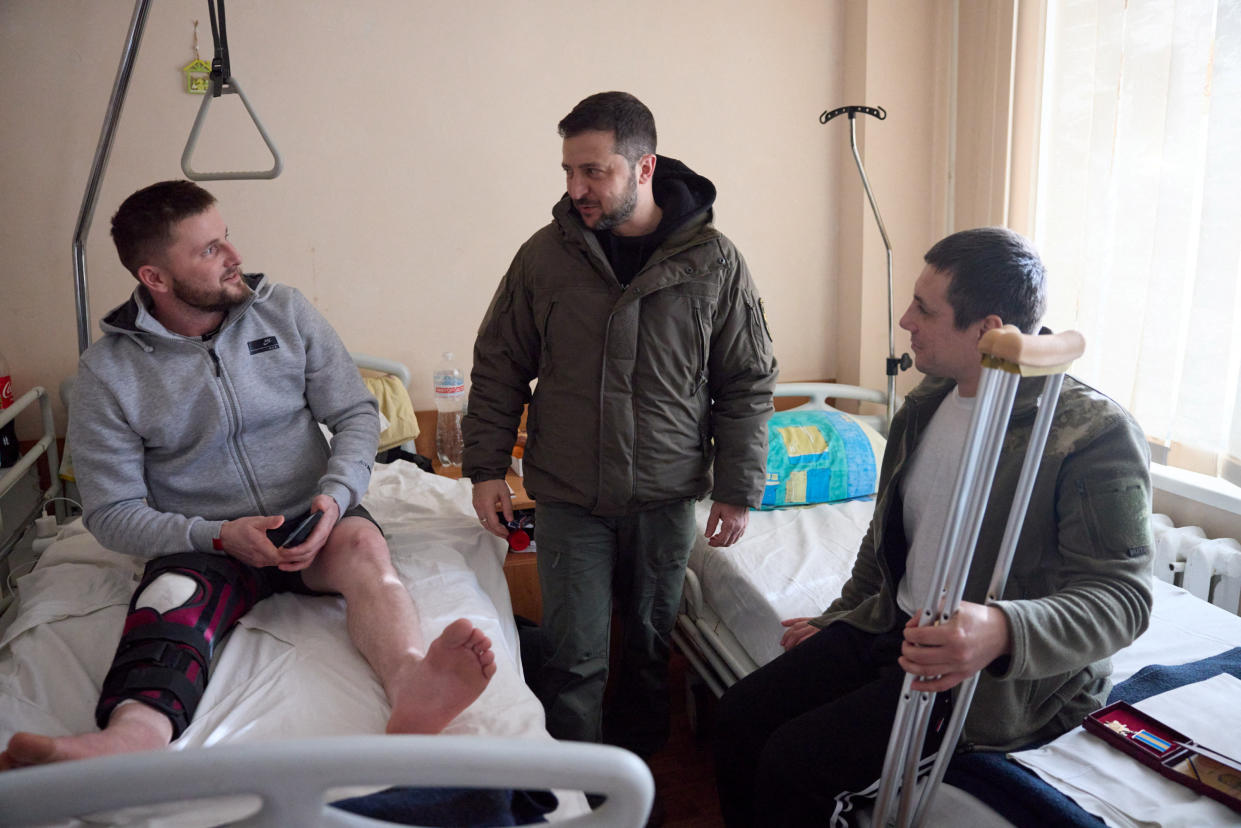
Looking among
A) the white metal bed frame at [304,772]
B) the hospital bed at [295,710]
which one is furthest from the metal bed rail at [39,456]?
the white metal bed frame at [304,772]

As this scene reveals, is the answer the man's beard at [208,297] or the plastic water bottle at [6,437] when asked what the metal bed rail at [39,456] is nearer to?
the plastic water bottle at [6,437]

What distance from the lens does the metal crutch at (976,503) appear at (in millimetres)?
837

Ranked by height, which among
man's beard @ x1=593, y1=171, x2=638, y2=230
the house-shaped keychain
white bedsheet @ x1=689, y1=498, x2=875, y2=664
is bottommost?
white bedsheet @ x1=689, y1=498, x2=875, y2=664

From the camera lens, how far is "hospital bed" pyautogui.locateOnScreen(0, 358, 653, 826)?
0.78 meters

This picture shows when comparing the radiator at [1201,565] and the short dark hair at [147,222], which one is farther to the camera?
the radiator at [1201,565]

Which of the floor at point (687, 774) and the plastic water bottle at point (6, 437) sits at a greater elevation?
the plastic water bottle at point (6, 437)

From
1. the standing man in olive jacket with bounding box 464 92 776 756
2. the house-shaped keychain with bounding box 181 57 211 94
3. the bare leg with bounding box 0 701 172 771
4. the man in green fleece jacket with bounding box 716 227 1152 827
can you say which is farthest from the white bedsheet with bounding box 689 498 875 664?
the house-shaped keychain with bounding box 181 57 211 94

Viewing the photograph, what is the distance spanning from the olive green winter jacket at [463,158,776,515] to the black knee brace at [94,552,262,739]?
21.0 inches

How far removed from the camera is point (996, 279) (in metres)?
1.27

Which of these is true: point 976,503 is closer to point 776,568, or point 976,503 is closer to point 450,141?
point 776,568

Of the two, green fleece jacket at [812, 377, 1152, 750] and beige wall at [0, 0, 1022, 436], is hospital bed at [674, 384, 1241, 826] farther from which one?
beige wall at [0, 0, 1022, 436]

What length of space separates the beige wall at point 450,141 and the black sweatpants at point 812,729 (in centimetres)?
170

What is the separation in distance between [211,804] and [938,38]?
2.96 metres

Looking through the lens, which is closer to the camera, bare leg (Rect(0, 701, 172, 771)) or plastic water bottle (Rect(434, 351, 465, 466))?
bare leg (Rect(0, 701, 172, 771))
